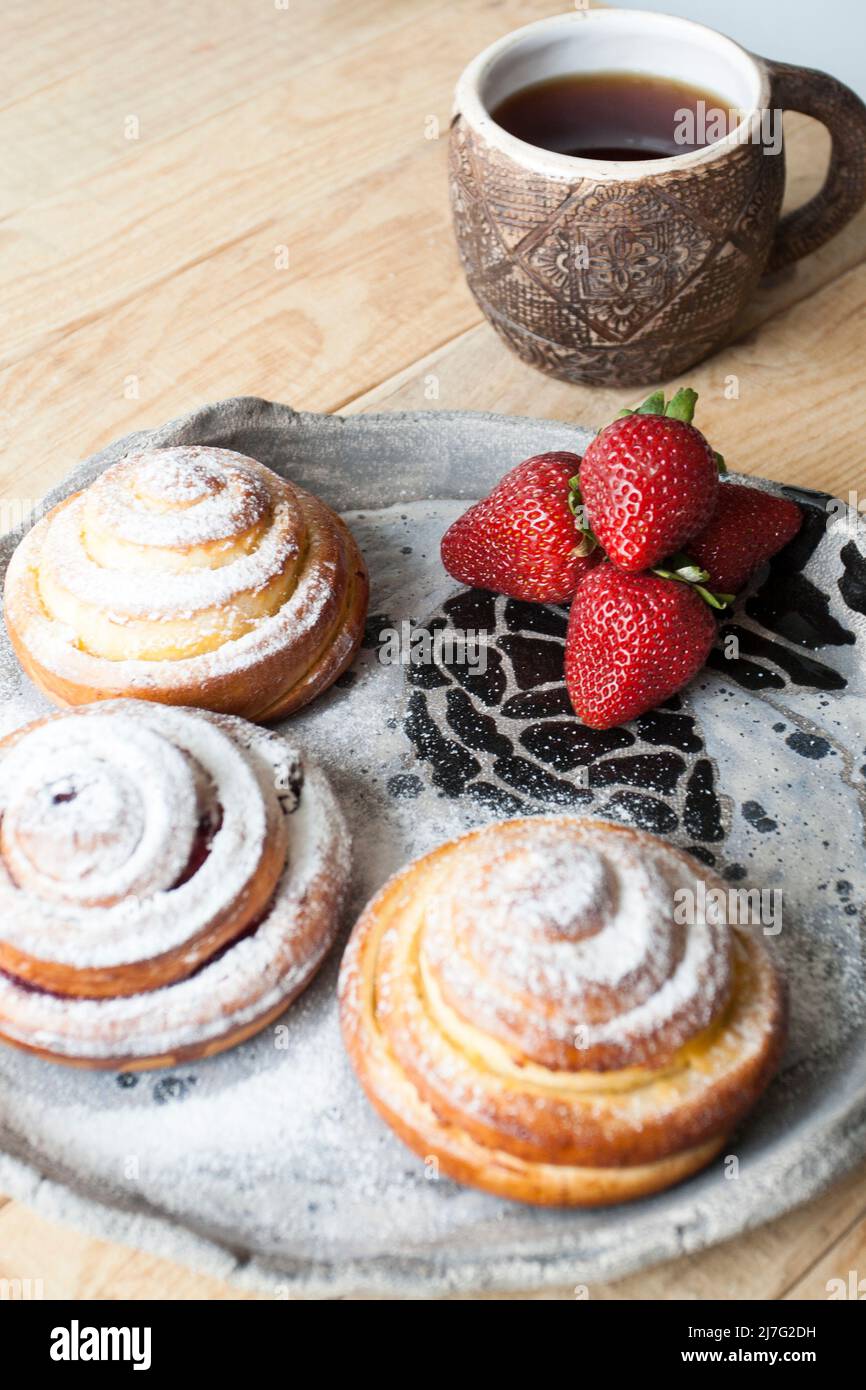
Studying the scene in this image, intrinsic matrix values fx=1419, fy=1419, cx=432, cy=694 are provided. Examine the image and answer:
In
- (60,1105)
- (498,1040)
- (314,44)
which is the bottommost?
(60,1105)

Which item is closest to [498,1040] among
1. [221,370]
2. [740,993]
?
[740,993]

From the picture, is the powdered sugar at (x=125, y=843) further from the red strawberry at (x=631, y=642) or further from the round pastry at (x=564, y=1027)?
the red strawberry at (x=631, y=642)

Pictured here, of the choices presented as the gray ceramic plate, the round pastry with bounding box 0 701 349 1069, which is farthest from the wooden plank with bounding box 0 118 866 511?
the round pastry with bounding box 0 701 349 1069

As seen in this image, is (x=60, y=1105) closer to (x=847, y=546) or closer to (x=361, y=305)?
(x=847, y=546)

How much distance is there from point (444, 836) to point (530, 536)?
241 mm

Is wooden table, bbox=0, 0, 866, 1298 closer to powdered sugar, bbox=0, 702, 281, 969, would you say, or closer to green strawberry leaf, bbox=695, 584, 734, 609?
green strawberry leaf, bbox=695, 584, 734, 609

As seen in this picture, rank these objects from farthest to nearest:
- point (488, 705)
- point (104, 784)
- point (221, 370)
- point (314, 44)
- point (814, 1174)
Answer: point (314, 44)
point (221, 370)
point (488, 705)
point (104, 784)
point (814, 1174)

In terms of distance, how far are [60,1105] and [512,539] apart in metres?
0.51

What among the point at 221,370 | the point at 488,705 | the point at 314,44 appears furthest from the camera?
the point at 314,44

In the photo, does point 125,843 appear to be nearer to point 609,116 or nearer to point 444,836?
point 444,836

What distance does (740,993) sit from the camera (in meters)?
0.83

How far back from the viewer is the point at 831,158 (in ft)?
4.43

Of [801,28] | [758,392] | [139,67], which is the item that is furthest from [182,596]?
[801,28]

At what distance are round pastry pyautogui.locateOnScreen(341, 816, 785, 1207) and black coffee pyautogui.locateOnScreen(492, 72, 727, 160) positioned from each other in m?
0.72
